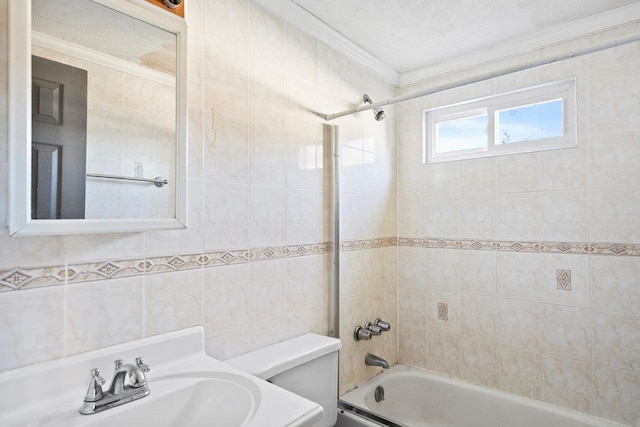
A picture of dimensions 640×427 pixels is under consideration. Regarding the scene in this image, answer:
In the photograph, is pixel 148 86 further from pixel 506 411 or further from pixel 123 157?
pixel 506 411

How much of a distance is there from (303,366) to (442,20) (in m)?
1.80

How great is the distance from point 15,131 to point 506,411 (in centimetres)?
245

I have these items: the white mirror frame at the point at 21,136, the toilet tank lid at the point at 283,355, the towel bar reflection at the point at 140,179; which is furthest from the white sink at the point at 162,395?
the towel bar reflection at the point at 140,179

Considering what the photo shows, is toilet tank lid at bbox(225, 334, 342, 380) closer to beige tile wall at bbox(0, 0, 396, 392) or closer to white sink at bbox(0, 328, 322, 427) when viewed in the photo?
beige tile wall at bbox(0, 0, 396, 392)

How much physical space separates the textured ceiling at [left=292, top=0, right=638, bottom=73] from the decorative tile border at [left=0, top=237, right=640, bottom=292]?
3.77 ft

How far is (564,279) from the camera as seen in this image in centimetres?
190

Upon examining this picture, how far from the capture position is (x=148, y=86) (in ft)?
3.74

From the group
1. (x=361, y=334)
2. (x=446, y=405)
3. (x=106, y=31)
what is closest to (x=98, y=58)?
(x=106, y=31)

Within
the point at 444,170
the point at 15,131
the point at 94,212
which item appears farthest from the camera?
the point at 444,170

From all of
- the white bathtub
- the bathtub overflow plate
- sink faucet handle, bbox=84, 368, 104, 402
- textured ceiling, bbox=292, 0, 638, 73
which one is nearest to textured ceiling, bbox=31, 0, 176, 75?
textured ceiling, bbox=292, 0, 638, 73

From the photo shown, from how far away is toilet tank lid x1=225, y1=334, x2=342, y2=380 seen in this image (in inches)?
53.9

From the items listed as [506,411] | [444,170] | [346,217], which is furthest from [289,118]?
[506,411]

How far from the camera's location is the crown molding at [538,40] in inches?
69.1

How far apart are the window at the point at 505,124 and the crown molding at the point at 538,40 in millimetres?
223
